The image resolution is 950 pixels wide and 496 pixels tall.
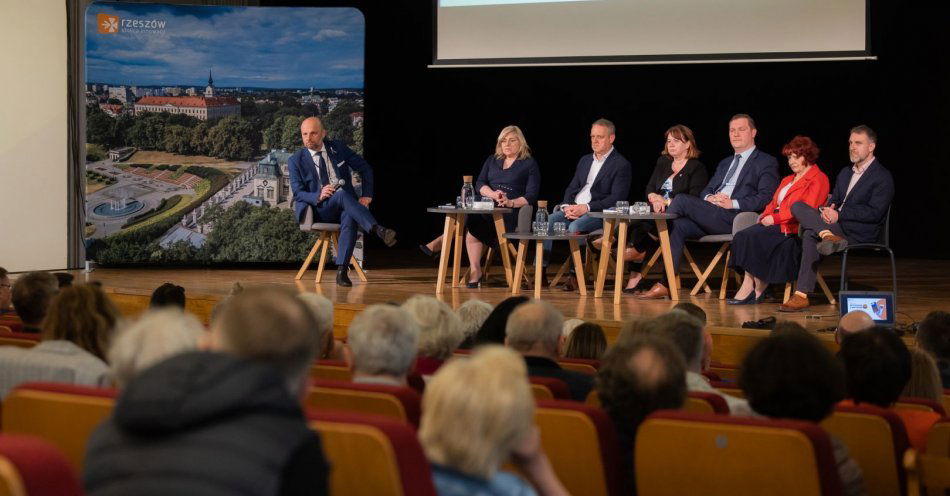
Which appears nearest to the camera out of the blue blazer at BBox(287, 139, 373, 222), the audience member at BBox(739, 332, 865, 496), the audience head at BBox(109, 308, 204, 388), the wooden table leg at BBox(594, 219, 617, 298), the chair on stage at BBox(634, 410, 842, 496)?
the audience head at BBox(109, 308, 204, 388)

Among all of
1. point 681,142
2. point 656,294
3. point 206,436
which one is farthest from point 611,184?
point 206,436

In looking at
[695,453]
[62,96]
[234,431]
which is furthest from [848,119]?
[234,431]

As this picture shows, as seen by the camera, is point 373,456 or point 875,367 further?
point 875,367

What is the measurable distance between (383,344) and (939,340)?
7.54 feet

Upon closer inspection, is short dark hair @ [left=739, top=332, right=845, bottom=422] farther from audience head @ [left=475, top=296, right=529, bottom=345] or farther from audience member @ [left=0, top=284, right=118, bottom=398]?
audience head @ [left=475, top=296, right=529, bottom=345]

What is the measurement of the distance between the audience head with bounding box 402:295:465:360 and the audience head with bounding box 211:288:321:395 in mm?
1562

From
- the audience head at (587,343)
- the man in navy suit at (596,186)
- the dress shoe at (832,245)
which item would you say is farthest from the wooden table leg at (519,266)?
the audience head at (587,343)

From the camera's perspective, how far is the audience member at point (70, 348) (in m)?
2.34

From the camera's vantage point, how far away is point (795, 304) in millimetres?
6148

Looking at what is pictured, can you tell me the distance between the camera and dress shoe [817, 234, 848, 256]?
605 cm

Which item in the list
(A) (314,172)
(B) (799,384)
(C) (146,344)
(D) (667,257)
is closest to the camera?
(C) (146,344)

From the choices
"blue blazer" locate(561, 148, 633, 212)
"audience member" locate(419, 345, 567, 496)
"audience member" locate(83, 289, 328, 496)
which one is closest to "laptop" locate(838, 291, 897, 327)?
"blue blazer" locate(561, 148, 633, 212)

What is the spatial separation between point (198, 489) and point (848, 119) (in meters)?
9.75

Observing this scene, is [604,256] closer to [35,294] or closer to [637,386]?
[35,294]
